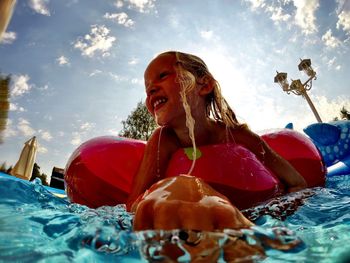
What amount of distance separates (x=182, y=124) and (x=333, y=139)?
11.0ft

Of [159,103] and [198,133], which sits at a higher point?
[159,103]

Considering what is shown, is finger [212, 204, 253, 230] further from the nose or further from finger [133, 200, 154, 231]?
the nose

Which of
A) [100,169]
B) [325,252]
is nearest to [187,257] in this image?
[325,252]

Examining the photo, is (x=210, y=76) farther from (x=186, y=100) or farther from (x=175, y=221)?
(x=175, y=221)

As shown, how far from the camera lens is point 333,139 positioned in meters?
4.43

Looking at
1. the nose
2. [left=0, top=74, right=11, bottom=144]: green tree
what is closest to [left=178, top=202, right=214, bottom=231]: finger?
the nose

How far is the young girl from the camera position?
6.63 feet

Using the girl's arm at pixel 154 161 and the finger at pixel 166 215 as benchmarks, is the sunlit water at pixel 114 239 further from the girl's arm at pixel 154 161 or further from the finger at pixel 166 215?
the girl's arm at pixel 154 161

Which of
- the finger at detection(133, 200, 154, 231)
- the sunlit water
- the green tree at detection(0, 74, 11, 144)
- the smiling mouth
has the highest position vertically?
the green tree at detection(0, 74, 11, 144)

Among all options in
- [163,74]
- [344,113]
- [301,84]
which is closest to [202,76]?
[163,74]

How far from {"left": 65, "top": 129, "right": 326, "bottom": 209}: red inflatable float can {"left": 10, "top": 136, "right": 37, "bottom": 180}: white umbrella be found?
16.8 ft

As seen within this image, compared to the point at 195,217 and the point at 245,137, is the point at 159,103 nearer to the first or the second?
the point at 245,137

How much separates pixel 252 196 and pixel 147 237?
1.14 m

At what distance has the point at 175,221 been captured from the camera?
792mm
